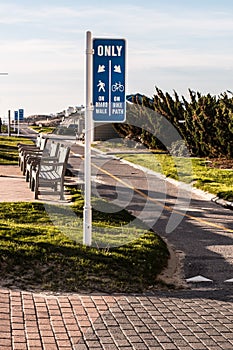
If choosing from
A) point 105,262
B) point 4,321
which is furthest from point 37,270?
point 4,321

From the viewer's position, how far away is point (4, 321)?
6.54 meters

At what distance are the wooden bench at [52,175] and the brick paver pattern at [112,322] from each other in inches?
260

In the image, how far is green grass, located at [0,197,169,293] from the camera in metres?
7.96

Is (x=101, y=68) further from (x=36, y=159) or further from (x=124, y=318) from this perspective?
(x=36, y=159)

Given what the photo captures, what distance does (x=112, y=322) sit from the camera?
6.66 meters

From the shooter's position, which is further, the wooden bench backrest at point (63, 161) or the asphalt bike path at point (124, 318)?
the wooden bench backrest at point (63, 161)

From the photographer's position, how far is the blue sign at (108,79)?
9523mm

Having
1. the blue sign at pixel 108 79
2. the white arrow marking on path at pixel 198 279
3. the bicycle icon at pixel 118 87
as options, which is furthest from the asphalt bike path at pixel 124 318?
the bicycle icon at pixel 118 87

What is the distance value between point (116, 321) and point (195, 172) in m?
17.3

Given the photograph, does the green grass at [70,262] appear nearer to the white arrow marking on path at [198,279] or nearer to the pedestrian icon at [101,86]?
the white arrow marking on path at [198,279]

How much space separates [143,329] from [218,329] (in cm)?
70

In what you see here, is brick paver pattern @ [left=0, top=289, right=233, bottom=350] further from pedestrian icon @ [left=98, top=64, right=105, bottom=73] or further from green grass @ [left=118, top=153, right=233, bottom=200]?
green grass @ [left=118, top=153, right=233, bottom=200]

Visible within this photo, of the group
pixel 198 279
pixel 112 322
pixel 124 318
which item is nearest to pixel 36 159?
pixel 198 279

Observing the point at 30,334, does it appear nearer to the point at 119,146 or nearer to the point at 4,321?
the point at 4,321
